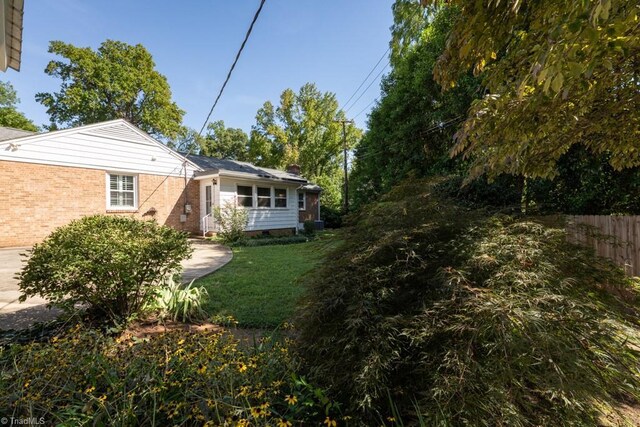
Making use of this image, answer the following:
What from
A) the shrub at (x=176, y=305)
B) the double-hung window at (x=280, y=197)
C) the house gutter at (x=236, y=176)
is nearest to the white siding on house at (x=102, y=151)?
the house gutter at (x=236, y=176)

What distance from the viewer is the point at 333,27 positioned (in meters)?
6.75

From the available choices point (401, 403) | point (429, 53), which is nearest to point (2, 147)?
point (401, 403)

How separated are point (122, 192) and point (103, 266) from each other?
35.9ft

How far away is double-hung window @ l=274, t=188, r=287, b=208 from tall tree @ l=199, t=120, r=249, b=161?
2294cm

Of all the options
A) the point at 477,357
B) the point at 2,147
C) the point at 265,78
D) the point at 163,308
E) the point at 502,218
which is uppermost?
the point at 265,78

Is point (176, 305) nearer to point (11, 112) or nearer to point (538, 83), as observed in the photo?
point (538, 83)

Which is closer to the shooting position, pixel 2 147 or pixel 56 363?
pixel 56 363

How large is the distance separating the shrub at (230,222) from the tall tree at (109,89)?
21.0 meters

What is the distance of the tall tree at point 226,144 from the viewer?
38375 millimetres

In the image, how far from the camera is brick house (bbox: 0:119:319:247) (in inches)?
392

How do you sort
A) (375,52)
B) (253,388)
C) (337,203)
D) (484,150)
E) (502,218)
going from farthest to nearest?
1. (337,203)
2. (375,52)
3. (484,150)
4. (502,218)
5. (253,388)

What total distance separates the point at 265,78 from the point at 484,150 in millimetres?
6035

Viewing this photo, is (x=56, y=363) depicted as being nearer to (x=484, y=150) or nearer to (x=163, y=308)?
(x=163, y=308)

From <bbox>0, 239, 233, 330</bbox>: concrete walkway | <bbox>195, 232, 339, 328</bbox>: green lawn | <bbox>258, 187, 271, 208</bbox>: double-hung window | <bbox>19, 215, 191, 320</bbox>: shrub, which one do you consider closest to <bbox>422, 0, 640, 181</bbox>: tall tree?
<bbox>195, 232, 339, 328</bbox>: green lawn
